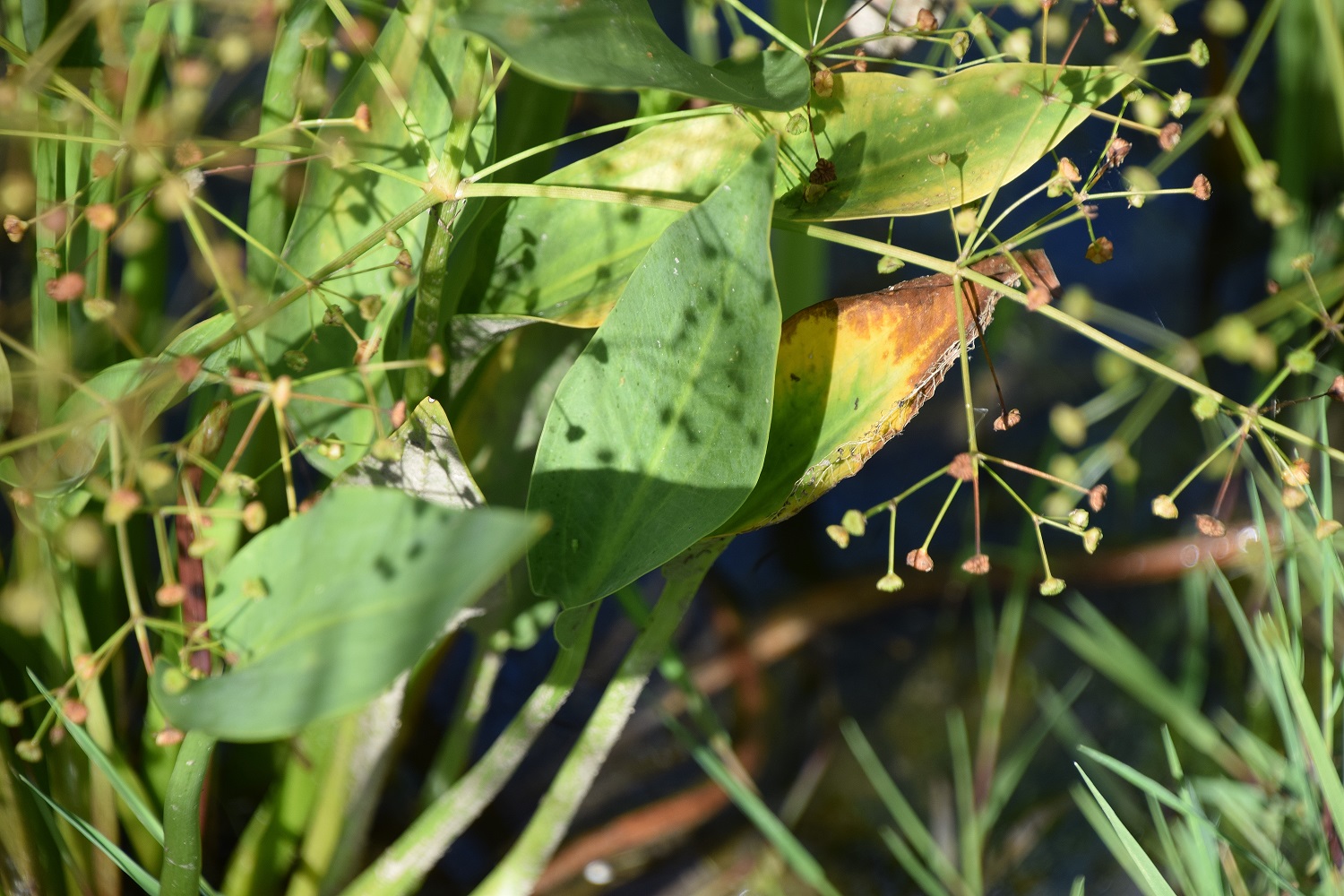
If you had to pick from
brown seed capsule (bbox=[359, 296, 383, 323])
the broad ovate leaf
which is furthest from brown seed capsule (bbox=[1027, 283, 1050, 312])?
brown seed capsule (bbox=[359, 296, 383, 323])

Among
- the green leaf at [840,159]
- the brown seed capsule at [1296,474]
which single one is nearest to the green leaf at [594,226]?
the green leaf at [840,159]

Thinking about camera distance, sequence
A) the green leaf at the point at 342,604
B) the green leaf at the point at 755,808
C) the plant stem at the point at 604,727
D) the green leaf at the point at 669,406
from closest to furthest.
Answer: the green leaf at the point at 342,604 < the green leaf at the point at 669,406 < the plant stem at the point at 604,727 < the green leaf at the point at 755,808

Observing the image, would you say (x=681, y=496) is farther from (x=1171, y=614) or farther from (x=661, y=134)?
(x=1171, y=614)

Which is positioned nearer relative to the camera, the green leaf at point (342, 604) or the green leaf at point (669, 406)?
Answer: the green leaf at point (342, 604)

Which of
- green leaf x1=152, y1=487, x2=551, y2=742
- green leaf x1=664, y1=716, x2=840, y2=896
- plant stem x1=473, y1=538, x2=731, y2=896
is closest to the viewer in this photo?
green leaf x1=152, y1=487, x2=551, y2=742

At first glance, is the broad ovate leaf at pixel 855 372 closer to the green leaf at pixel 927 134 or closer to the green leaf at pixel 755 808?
the green leaf at pixel 927 134

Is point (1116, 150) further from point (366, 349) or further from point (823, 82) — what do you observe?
point (366, 349)

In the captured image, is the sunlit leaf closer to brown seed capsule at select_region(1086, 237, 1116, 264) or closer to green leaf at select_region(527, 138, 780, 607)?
green leaf at select_region(527, 138, 780, 607)
